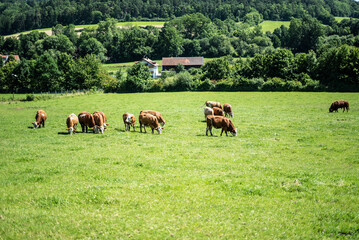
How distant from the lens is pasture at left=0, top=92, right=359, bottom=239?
26.6ft

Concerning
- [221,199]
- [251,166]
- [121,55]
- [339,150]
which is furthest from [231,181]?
[121,55]

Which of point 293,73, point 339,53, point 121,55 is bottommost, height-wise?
point 293,73

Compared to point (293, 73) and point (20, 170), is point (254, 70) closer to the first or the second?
point (293, 73)

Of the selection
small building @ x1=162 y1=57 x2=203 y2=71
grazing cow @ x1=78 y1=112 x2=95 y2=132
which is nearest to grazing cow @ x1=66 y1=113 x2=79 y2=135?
grazing cow @ x1=78 y1=112 x2=95 y2=132

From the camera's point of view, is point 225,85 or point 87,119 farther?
point 225,85

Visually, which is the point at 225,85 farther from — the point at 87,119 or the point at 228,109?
the point at 87,119

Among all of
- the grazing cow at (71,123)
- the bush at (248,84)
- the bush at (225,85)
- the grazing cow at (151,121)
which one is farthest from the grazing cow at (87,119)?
the bush at (248,84)

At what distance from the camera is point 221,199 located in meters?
9.90

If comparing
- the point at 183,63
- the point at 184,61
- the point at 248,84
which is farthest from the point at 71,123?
the point at 184,61

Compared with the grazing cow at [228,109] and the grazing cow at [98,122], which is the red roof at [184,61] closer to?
the grazing cow at [228,109]

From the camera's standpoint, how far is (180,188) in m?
10.8

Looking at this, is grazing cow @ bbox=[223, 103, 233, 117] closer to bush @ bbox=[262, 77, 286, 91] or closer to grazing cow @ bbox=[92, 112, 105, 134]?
grazing cow @ bbox=[92, 112, 105, 134]

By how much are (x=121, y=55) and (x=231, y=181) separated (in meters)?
145

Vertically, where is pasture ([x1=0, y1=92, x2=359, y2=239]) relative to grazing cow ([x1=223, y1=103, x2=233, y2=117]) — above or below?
below
